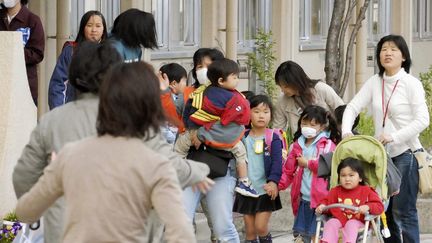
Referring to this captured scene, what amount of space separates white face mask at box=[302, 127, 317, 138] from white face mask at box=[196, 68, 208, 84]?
0.94 m

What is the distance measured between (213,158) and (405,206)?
168 centimetres

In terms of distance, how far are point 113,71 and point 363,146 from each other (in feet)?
15.0

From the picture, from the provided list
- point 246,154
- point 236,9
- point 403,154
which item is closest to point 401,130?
point 403,154

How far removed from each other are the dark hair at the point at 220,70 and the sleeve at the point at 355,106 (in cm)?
106

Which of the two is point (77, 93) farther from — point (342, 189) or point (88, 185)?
point (342, 189)

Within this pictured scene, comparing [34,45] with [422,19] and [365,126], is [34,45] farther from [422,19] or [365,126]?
[422,19]

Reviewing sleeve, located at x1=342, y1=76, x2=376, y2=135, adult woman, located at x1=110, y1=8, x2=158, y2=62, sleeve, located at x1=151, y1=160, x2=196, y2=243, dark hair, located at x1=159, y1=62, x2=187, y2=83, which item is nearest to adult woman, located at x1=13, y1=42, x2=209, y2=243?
sleeve, located at x1=151, y1=160, x2=196, y2=243

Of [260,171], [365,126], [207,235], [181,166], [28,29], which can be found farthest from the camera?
[365,126]

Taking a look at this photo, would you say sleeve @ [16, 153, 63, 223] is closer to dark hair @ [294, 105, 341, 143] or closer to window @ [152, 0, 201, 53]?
dark hair @ [294, 105, 341, 143]

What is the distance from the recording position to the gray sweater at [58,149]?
5785 mm

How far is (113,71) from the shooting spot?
17.2 ft

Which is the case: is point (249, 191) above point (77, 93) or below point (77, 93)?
below

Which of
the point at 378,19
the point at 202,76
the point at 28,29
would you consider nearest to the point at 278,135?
the point at 202,76

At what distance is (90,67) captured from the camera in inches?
239
